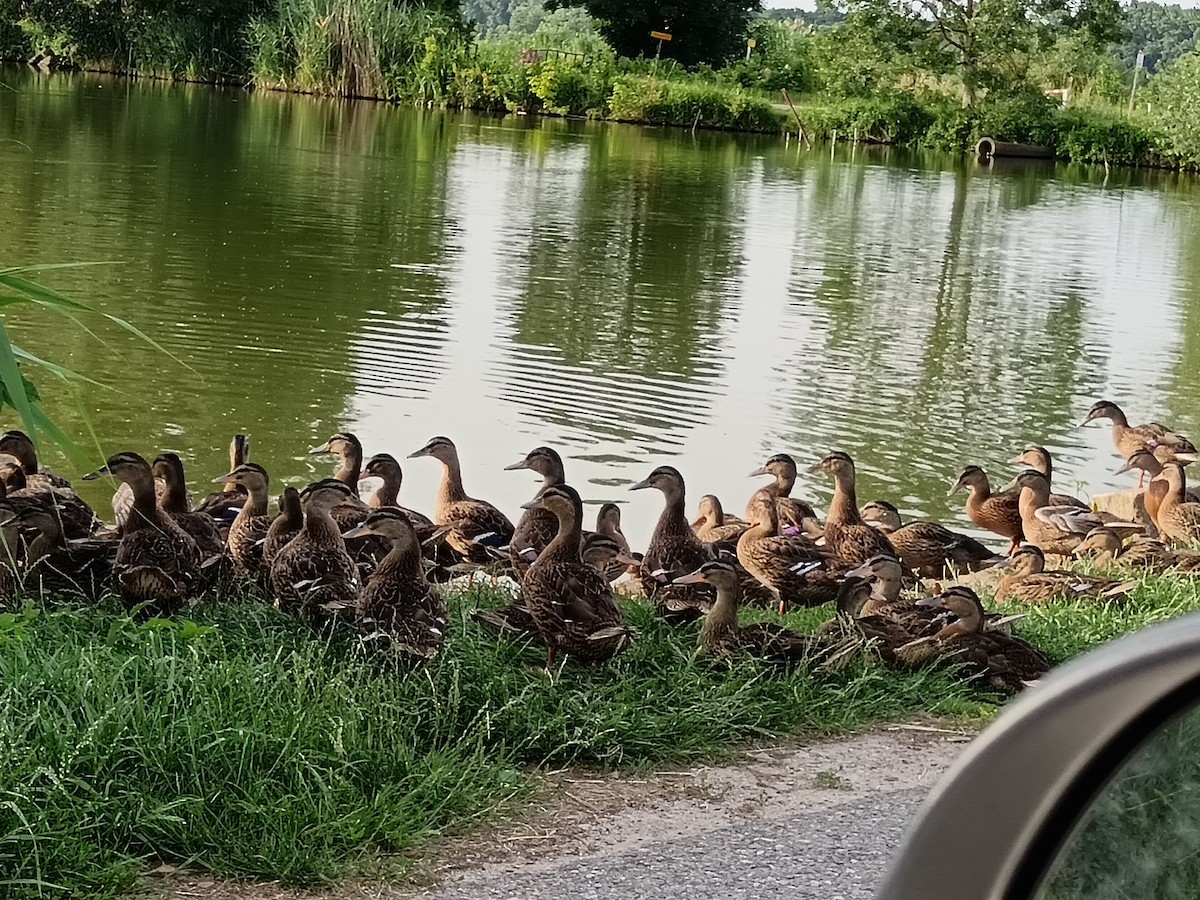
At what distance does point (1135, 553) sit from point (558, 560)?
4083mm

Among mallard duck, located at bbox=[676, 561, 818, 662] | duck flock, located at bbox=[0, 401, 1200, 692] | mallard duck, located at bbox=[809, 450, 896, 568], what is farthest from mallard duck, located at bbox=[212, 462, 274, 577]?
mallard duck, located at bbox=[809, 450, 896, 568]

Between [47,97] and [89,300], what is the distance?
28.9 meters

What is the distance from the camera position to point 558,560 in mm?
6984

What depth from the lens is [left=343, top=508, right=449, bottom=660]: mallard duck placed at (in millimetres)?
6320

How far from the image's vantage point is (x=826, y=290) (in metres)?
21.4

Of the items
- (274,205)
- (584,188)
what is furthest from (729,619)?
(584,188)

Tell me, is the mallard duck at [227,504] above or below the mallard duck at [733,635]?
below

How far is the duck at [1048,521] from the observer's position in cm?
1029

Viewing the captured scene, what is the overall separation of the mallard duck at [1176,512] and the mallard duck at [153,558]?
623cm

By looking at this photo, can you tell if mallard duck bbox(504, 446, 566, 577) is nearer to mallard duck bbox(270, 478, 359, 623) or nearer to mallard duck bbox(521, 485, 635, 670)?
mallard duck bbox(521, 485, 635, 670)

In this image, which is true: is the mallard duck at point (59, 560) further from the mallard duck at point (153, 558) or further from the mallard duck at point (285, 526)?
the mallard duck at point (285, 526)

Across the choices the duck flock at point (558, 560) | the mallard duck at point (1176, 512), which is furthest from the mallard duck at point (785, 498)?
the mallard duck at point (1176, 512)

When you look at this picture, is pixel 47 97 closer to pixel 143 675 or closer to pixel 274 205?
pixel 274 205

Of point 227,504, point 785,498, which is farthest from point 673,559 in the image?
point 227,504
